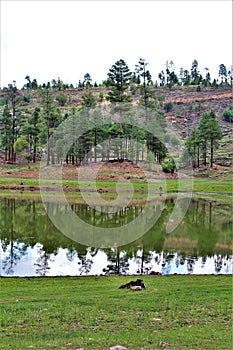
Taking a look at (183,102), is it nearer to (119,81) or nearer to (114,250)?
(119,81)

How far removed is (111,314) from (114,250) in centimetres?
1257

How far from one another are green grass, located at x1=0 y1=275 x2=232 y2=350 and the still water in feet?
10.9

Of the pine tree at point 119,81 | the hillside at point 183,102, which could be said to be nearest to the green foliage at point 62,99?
the hillside at point 183,102

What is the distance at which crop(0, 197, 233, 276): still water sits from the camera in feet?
62.3

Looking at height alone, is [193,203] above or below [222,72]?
below

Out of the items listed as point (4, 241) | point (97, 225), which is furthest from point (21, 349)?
point (97, 225)

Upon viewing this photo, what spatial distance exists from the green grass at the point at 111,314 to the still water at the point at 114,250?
10.9 ft

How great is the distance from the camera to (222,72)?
650 ft

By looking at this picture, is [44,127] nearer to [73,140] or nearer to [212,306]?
[73,140]

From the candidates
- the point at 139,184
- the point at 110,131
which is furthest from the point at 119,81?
the point at 139,184

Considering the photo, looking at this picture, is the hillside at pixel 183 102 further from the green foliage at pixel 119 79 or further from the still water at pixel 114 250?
the still water at pixel 114 250

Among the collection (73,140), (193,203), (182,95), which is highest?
(182,95)

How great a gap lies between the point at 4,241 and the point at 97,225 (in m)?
8.73

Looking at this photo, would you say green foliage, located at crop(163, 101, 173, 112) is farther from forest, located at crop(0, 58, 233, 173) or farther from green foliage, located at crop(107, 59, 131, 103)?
green foliage, located at crop(107, 59, 131, 103)
